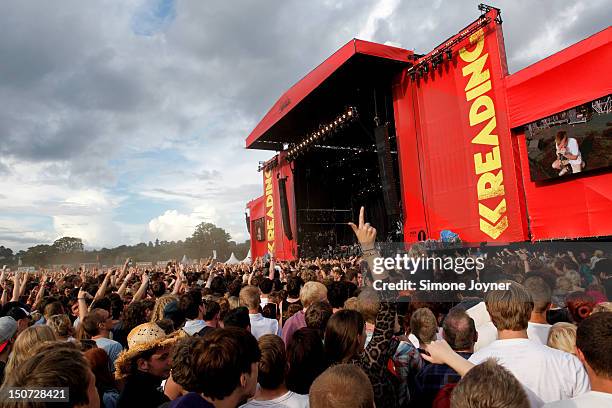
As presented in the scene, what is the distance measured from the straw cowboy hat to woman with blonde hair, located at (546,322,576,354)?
2.37 meters

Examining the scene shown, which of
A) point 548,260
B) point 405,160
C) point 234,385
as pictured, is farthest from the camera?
point 405,160

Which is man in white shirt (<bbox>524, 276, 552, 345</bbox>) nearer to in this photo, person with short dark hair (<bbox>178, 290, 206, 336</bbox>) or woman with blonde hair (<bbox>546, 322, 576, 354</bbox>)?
woman with blonde hair (<bbox>546, 322, 576, 354</bbox>)

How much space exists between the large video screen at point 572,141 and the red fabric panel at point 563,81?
207 millimetres

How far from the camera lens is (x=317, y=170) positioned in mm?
20953

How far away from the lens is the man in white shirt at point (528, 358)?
74.8 inches

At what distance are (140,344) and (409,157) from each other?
1182 cm

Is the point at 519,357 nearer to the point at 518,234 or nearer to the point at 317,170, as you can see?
the point at 518,234

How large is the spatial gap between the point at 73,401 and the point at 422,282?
3.74m

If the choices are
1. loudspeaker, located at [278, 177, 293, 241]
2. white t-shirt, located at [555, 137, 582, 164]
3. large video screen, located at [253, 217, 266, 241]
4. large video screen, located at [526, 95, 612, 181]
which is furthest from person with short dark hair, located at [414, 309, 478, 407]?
large video screen, located at [253, 217, 266, 241]

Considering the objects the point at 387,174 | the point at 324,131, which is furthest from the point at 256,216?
the point at 387,174

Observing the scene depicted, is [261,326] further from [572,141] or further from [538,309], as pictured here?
[572,141]

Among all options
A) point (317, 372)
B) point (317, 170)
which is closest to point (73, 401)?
point (317, 372)

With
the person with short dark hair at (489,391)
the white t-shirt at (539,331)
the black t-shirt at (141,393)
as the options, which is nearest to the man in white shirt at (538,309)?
the white t-shirt at (539,331)

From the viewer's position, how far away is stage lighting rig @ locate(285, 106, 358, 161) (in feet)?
46.6
